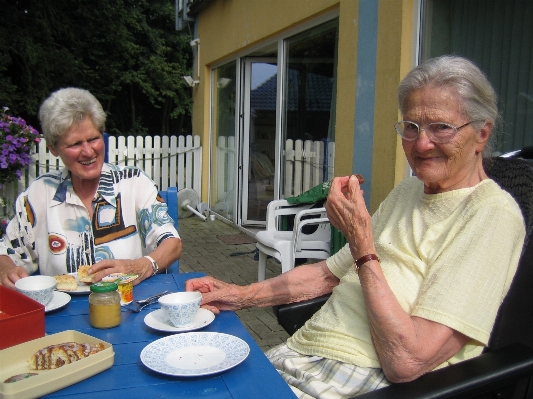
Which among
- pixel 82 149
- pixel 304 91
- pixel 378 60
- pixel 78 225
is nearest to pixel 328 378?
pixel 78 225

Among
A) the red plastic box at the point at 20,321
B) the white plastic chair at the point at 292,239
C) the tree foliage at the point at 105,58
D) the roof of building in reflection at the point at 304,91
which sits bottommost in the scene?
the white plastic chair at the point at 292,239

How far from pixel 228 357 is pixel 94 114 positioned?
4.92ft

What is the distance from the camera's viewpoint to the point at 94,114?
2.44 meters

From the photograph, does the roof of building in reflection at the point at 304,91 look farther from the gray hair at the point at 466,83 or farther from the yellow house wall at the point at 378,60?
the gray hair at the point at 466,83

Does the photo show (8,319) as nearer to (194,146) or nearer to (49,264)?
(49,264)

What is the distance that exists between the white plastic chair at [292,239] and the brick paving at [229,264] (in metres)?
0.44

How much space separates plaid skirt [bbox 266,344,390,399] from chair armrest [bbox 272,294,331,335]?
236mm

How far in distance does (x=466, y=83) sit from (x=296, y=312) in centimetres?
106

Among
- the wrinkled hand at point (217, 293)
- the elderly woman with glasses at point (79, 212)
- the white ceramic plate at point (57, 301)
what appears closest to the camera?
the white ceramic plate at point (57, 301)

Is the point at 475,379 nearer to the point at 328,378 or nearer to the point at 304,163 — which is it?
the point at 328,378

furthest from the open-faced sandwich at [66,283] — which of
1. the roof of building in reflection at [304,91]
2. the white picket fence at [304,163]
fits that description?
the roof of building in reflection at [304,91]

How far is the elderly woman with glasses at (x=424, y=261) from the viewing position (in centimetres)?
144

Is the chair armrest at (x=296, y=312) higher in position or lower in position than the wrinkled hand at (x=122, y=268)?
lower

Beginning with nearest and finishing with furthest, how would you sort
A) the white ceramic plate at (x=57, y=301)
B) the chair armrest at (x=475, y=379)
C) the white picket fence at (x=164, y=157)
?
the chair armrest at (x=475, y=379) < the white ceramic plate at (x=57, y=301) < the white picket fence at (x=164, y=157)
